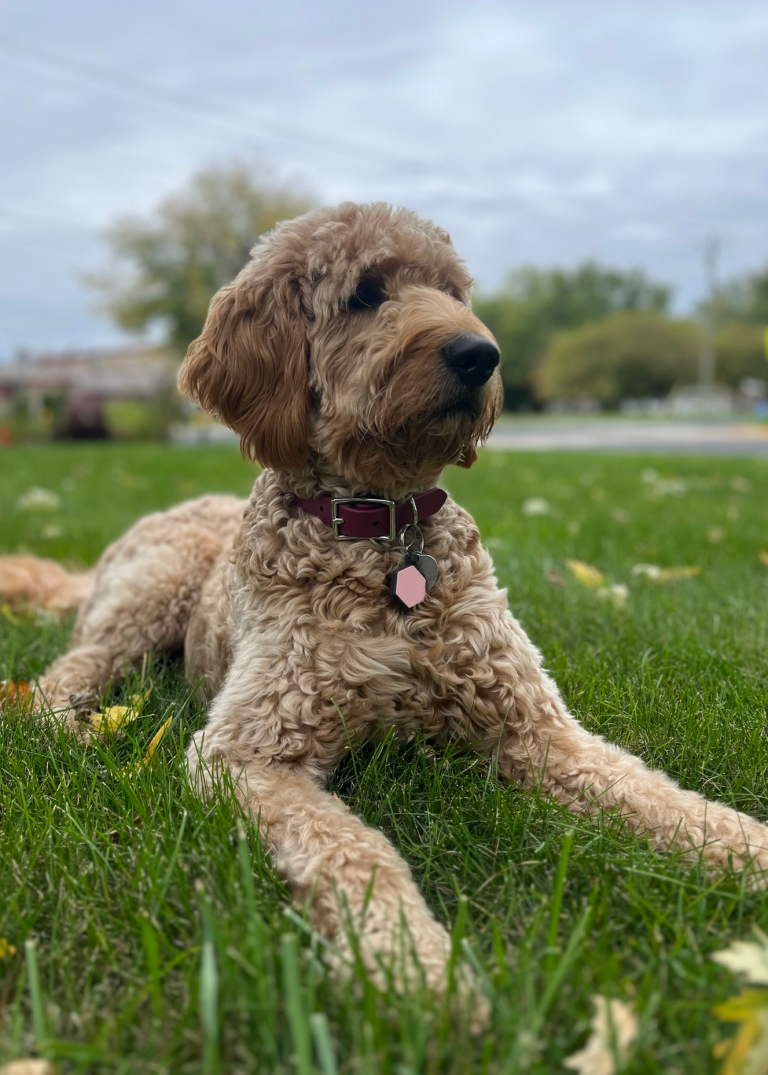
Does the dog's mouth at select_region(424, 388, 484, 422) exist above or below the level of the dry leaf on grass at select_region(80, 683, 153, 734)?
above

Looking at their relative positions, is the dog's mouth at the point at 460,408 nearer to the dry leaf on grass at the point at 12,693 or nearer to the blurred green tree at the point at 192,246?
the dry leaf on grass at the point at 12,693

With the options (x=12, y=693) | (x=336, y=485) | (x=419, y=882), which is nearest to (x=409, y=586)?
(x=336, y=485)

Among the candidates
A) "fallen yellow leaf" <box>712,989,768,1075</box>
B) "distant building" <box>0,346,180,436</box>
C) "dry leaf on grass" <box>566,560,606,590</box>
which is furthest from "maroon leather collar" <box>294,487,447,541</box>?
"distant building" <box>0,346,180,436</box>

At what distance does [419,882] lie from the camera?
1.99m

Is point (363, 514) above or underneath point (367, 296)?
underneath

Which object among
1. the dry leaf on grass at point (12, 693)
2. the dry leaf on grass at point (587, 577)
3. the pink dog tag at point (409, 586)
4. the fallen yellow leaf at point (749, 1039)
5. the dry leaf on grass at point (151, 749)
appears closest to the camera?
the fallen yellow leaf at point (749, 1039)

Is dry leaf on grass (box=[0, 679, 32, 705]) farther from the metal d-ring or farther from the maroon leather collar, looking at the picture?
the metal d-ring

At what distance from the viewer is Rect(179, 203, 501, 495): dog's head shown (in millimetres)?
2420

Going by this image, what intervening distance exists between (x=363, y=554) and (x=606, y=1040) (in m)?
1.46

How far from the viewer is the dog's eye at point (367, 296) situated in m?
2.66

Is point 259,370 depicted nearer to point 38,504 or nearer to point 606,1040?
point 606,1040

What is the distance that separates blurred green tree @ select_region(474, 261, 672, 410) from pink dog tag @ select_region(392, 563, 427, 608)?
247 feet

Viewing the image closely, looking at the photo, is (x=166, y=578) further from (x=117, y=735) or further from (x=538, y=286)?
(x=538, y=286)

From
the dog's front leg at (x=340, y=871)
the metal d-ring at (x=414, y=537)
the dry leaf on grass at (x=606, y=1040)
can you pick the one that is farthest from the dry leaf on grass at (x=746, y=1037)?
the metal d-ring at (x=414, y=537)
